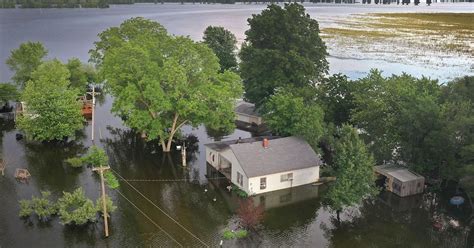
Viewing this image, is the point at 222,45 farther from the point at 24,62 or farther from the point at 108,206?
the point at 108,206

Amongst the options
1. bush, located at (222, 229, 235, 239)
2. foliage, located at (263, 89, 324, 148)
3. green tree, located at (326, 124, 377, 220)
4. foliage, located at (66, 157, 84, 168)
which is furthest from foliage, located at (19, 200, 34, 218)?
foliage, located at (263, 89, 324, 148)

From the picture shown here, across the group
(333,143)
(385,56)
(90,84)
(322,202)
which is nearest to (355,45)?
(385,56)

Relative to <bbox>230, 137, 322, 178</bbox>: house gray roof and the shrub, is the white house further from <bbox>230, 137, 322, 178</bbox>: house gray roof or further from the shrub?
the shrub

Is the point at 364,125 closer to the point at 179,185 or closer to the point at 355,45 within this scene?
the point at 179,185

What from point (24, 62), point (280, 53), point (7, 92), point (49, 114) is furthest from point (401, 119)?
point (24, 62)

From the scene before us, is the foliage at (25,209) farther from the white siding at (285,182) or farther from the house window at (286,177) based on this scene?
the house window at (286,177)

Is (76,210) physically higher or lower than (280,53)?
lower

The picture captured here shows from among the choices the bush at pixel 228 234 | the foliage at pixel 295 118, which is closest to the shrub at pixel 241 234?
the bush at pixel 228 234
